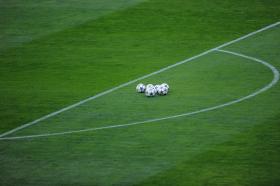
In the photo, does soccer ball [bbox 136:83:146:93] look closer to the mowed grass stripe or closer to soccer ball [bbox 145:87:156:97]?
soccer ball [bbox 145:87:156:97]

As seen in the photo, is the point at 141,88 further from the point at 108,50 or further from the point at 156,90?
the point at 108,50

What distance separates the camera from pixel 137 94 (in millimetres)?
12867

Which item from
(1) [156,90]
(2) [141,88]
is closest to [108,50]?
(2) [141,88]

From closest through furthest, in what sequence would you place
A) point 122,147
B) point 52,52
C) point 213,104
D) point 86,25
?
point 122,147 → point 213,104 → point 52,52 → point 86,25

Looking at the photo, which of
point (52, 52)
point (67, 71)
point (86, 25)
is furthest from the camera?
point (86, 25)

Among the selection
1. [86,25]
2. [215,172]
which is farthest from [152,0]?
[215,172]

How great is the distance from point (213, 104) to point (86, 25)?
597cm

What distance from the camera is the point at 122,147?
1048 cm

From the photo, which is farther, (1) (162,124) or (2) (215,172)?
(1) (162,124)

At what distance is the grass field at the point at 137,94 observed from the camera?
980 cm

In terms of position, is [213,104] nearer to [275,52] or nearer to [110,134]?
[110,134]

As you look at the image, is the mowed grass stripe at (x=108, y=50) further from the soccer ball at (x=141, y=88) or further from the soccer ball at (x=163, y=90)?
the soccer ball at (x=163, y=90)

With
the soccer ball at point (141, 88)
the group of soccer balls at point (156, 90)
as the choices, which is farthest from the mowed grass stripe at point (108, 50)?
the group of soccer balls at point (156, 90)

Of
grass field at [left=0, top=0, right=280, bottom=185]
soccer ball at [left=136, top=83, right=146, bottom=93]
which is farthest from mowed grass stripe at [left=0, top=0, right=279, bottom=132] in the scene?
soccer ball at [left=136, top=83, right=146, bottom=93]
